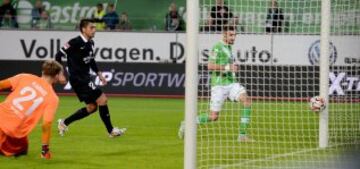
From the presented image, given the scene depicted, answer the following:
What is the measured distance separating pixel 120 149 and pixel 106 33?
40.1 ft

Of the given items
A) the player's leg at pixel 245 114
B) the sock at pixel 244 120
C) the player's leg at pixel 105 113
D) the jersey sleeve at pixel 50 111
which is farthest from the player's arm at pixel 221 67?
the jersey sleeve at pixel 50 111

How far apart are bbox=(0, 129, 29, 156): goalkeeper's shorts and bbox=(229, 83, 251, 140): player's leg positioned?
136 inches

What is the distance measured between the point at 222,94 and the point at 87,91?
2147 millimetres

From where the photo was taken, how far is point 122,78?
73.5 feet

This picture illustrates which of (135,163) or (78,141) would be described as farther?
(78,141)

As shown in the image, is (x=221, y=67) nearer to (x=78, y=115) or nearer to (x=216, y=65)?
(x=216, y=65)

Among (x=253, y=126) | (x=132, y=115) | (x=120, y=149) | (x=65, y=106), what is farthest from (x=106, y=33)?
(x=120, y=149)

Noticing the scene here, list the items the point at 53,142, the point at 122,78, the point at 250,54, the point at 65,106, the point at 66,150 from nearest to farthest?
1. the point at 66,150
2. the point at 53,142
3. the point at 65,106
4. the point at 250,54
5. the point at 122,78

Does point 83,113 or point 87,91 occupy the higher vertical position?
point 87,91

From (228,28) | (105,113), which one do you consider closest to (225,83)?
(228,28)

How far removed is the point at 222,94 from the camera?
39.9ft

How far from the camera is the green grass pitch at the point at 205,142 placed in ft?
32.0

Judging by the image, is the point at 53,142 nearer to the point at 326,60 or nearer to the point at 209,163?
the point at 209,163

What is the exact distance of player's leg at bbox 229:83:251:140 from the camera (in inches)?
467
